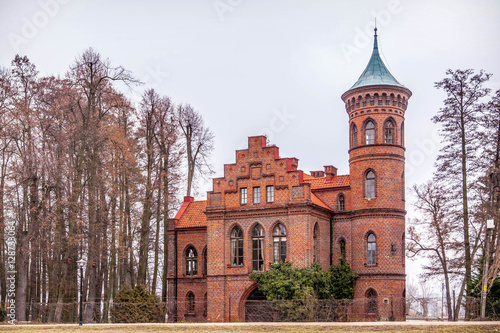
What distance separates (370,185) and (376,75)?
626cm

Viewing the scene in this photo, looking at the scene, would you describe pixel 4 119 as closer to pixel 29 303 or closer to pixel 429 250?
pixel 29 303

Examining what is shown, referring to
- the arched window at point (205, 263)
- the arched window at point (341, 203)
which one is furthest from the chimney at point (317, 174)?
the arched window at point (205, 263)

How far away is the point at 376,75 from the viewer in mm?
38125

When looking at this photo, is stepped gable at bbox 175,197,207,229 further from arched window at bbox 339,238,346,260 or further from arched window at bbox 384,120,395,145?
arched window at bbox 384,120,395,145

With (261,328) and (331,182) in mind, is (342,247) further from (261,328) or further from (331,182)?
(261,328)

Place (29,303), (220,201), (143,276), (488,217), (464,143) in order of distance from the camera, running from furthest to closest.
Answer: (29,303)
(143,276)
(220,201)
(464,143)
(488,217)

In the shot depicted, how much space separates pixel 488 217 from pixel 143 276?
790 inches

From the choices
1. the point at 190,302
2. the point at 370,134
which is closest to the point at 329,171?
the point at 370,134

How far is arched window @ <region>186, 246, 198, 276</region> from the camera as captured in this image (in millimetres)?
41562

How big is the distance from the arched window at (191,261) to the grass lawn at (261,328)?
1035cm

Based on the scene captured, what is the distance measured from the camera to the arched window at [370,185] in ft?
122

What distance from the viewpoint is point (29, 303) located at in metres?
43.5

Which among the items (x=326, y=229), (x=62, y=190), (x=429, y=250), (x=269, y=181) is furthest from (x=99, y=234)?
(x=429, y=250)

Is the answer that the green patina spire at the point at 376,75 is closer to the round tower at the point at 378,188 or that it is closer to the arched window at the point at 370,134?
the round tower at the point at 378,188
